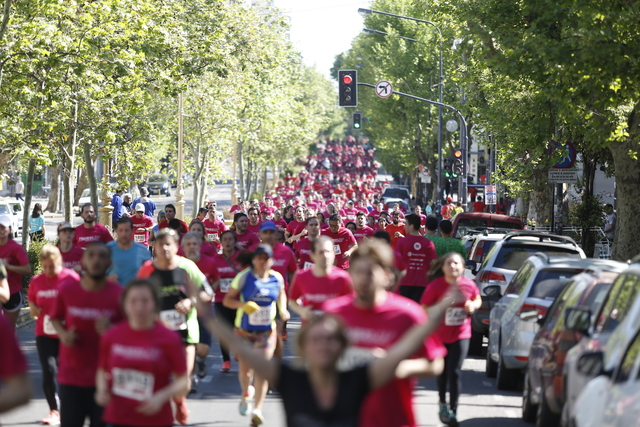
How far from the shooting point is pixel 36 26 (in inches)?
713

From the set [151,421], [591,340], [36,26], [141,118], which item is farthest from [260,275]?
[141,118]

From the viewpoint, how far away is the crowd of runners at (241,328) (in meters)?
4.64

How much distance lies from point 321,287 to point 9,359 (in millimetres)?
4454

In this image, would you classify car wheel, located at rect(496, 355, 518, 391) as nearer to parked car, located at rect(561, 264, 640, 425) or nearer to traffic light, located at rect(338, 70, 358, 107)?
parked car, located at rect(561, 264, 640, 425)

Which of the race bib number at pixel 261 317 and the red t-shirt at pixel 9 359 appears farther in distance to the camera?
the race bib number at pixel 261 317

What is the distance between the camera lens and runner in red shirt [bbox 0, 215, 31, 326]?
1135cm

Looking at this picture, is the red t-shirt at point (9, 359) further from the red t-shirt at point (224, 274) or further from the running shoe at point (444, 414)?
the red t-shirt at point (224, 274)

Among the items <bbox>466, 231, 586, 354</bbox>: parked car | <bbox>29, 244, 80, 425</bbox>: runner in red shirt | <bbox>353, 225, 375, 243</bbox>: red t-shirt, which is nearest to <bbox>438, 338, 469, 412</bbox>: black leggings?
<bbox>29, 244, 80, 425</bbox>: runner in red shirt

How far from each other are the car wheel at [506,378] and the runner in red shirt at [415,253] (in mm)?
1781

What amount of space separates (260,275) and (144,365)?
4.02 m

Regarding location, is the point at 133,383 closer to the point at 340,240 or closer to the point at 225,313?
the point at 225,313

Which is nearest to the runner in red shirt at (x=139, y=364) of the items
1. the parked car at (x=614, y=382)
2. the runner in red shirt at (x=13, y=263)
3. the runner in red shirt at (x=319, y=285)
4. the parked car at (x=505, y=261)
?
the parked car at (x=614, y=382)

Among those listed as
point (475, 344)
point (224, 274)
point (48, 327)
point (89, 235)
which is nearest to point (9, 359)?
point (48, 327)

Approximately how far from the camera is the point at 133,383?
19.6 ft
